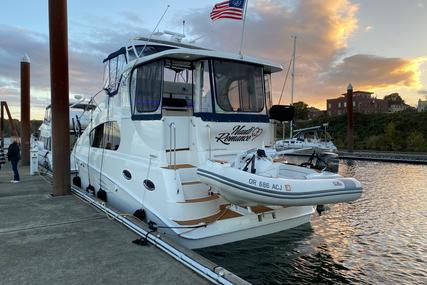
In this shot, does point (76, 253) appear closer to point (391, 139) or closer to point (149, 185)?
point (149, 185)

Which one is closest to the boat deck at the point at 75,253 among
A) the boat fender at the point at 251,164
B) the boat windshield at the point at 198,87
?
the boat fender at the point at 251,164

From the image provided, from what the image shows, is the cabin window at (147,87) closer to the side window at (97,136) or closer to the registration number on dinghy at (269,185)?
the side window at (97,136)

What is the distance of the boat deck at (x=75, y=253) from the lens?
3.94 m

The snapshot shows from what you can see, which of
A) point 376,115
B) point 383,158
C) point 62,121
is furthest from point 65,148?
point 376,115

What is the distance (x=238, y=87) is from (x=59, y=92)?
4.51 meters

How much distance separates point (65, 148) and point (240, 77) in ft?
15.5

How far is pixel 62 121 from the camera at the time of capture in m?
8.70

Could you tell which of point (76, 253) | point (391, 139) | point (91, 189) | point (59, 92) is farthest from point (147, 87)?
point (391, 139)

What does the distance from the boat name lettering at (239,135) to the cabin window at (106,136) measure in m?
2.67

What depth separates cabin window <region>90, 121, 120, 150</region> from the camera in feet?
27.1

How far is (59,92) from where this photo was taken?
862cm

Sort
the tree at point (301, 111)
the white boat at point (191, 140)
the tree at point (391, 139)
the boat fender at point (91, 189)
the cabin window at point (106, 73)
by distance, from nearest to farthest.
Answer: the white boat at point (191, 140)
the boat fender at point (91, 189)
the cabin window at point (106, 73)
the tree at point (391, 139)
the tree at point (301, 111)

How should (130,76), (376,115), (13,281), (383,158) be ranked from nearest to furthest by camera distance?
(13,281), (130,76), (383,158), (376,115)

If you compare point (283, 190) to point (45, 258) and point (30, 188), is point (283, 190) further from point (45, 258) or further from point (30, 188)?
point (30, 188)
